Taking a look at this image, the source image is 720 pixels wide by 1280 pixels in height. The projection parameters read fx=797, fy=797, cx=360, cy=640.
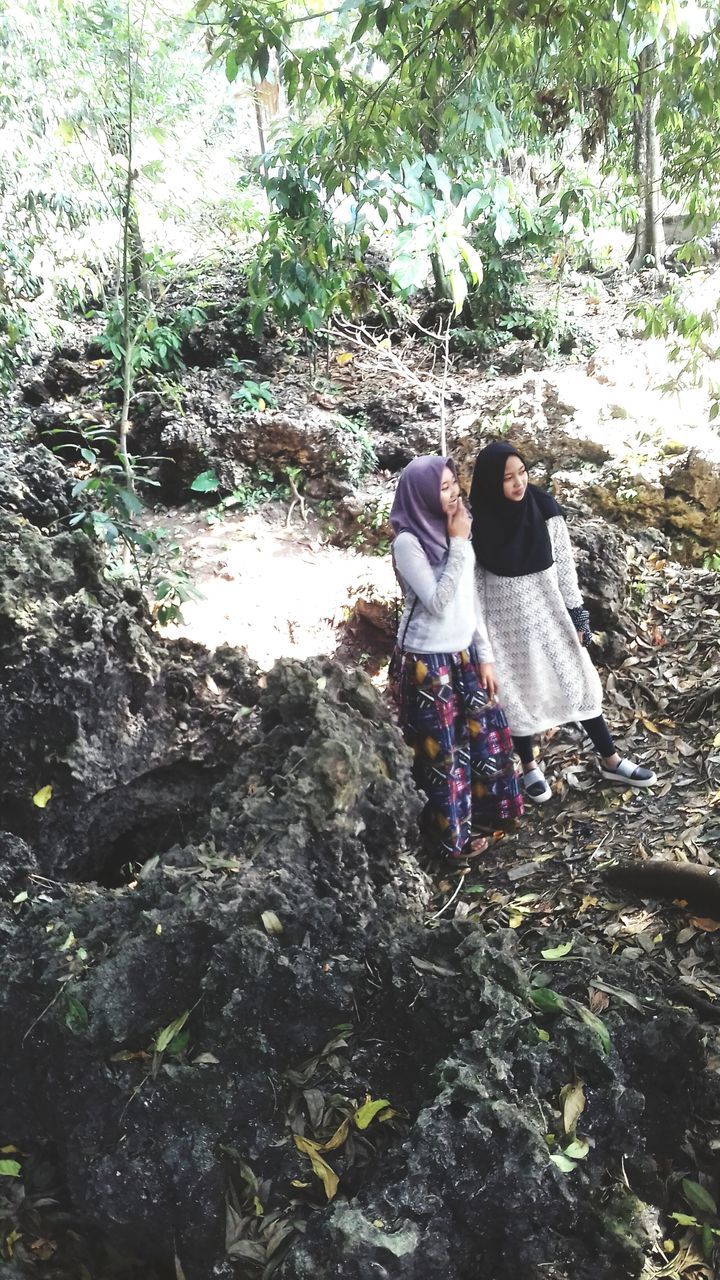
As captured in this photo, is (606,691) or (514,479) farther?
(606,691)

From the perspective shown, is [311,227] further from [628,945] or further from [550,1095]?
[550,1095]

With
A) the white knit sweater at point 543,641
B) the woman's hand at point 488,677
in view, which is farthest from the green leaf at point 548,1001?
the white knit sweater at point 543,641

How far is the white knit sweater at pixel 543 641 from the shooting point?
10.9 feet

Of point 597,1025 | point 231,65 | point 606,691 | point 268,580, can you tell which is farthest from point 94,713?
point 268,580

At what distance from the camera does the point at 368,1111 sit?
1.61 m

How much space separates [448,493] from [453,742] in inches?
40.0

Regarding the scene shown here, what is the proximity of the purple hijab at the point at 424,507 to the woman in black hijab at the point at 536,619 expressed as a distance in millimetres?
243

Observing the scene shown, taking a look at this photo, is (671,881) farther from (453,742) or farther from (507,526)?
(507,526)

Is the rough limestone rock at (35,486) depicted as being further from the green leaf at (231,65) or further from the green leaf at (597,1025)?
the green leaf at (597,1025)

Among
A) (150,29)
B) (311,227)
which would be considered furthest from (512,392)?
(150,29)

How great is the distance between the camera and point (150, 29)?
607 cm

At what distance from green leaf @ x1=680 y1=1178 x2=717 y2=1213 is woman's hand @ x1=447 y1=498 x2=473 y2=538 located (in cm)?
209

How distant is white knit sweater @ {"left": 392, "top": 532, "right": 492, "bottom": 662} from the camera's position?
119 inches

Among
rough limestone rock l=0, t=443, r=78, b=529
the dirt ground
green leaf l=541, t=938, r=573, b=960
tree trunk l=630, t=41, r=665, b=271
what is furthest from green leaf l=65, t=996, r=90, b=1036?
rough limestone rock l=0, t=443, r=78, b=529
